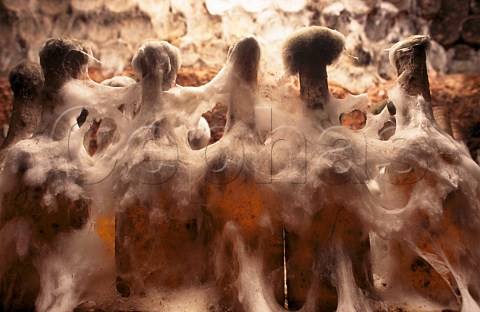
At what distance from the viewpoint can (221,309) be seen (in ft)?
2.52

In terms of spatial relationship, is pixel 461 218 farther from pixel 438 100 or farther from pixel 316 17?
pixel 316 17

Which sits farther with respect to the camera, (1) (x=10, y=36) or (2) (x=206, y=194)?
(1) (x=10, y=36)

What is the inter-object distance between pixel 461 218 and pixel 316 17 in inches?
69.9

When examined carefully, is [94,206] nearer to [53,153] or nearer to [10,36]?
[53,153]

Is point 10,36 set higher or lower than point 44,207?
higher

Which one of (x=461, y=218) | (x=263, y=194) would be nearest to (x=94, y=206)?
(x=263, y=194)

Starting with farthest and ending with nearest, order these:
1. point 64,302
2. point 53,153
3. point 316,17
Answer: point 316,17
point 53,153
point 64,302

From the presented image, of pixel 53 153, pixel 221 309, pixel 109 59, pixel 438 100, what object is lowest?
pixel 438 100

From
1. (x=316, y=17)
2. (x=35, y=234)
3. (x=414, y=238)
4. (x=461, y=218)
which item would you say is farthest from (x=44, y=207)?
(x=316, y=17)

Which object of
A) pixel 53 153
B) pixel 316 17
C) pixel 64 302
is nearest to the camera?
pixel 64 302

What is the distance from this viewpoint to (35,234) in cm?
82

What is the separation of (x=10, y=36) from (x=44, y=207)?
1.76m

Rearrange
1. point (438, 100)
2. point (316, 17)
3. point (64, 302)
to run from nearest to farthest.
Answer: point (64, 302)
point (438, 100)
point (316, 17)

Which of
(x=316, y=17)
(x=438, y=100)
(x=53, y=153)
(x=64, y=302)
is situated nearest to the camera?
(x=64, y=302)
